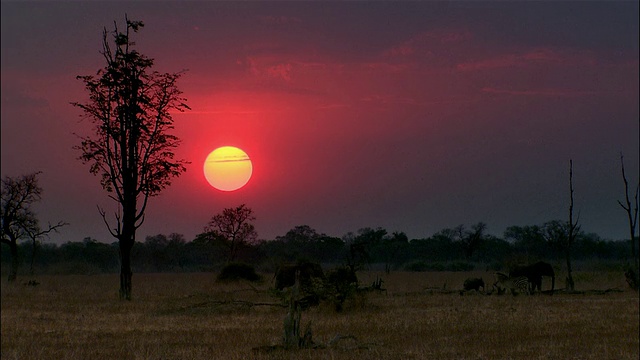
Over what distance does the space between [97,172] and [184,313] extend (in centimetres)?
631

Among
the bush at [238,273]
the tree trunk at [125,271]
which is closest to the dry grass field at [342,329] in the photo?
the tree trunk at [125,271]

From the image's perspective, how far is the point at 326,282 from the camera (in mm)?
27625

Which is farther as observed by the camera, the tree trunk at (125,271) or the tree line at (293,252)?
the tree line at (293,252)

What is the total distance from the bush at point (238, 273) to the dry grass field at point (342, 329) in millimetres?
17514

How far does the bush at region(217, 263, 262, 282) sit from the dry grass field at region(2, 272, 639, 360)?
17514mm

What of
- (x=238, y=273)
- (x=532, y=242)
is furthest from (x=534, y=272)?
(x=532, y=242)

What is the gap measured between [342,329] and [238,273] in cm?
3082

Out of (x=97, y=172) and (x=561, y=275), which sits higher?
(x=97, y=172)

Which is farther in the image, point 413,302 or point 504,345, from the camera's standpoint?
point 413,302

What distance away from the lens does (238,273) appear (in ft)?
168

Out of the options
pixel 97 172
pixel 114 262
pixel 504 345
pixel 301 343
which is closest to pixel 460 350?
pixel 504 345

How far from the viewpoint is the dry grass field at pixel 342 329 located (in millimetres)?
16266

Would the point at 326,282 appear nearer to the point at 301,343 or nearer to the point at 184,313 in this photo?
the point at 184,313

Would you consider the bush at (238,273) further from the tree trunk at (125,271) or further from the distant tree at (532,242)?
the distant tree at (532,242)
